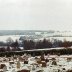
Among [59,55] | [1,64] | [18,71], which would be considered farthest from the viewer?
[59,55]

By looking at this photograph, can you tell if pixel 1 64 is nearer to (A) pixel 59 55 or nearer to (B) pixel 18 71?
(B) pixel 18 71

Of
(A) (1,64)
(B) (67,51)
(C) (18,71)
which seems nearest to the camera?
(C) (18,71)

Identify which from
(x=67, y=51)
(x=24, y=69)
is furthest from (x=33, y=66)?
(x=67, y=51)

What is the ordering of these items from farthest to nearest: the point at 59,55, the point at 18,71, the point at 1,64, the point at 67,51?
1. the point at 67,51
2. the point at 59,55
3. the point at 1,64
4. the point at 18,71

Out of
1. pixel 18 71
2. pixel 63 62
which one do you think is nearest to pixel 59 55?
pixel 63 62

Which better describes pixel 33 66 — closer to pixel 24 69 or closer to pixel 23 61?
pixel 24 69

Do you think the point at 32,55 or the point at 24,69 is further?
the point at 32,55

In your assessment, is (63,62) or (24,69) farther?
(63,62)

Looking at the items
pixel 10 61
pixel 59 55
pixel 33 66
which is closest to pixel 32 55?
pixel 59 55
